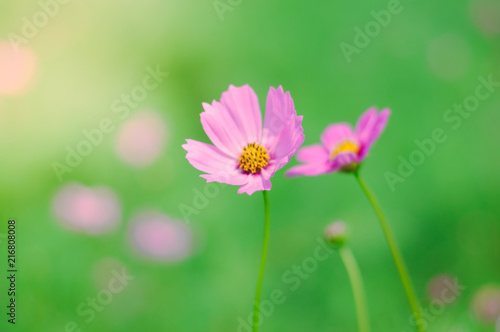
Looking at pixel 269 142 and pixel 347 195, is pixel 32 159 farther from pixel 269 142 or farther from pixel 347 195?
pixel 269 142

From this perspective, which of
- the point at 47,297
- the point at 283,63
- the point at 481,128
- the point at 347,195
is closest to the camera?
the point at 47,297

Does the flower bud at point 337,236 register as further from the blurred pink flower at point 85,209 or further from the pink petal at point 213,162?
the blurred pink flower at point 85,209

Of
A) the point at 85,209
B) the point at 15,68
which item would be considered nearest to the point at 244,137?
the point at 85,209

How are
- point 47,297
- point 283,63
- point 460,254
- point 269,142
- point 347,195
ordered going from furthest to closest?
point 283,63 < point 347,195 < point 460,254 < point 47,297 < point 269,142

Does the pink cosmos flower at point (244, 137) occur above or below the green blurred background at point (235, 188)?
below

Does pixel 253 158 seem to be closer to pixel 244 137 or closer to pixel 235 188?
pixel 244 137

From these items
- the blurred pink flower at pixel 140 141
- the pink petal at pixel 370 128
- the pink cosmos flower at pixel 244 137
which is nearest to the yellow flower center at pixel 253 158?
the pink cosmos flower at pixel 244 137

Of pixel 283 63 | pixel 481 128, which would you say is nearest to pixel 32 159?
pixel 283 63
